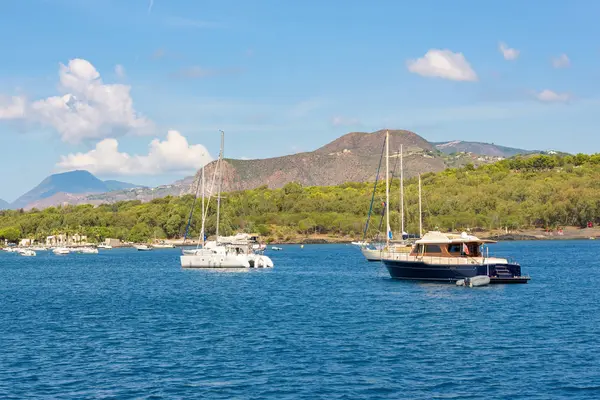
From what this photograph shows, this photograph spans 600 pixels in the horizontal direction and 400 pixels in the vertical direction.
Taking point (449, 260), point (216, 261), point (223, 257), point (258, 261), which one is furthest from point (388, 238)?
point (449, 260)

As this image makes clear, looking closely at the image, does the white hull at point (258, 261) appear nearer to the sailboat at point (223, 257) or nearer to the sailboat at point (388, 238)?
the sailboat at point (223, 257)

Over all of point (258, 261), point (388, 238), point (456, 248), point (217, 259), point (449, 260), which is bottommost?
point (258, 261)

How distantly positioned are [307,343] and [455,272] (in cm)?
3424

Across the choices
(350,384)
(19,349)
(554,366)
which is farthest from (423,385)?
(19,349)

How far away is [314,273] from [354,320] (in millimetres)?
53592

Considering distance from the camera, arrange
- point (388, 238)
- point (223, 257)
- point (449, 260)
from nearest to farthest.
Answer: point (449, 260) < point (223, 257) < point (388, 238)

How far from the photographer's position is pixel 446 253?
76.6 m

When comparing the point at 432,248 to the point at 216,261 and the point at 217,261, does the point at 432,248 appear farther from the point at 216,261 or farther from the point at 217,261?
the point at 216,261

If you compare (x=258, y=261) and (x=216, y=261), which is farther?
(x=258, y=261)

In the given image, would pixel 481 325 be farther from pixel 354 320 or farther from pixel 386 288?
pixel 386 288

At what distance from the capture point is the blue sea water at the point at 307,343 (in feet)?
111

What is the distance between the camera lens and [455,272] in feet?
247

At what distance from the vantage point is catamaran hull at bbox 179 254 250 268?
10619cm

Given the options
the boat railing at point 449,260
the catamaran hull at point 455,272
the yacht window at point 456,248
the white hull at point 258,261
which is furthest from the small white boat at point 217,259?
the yacht window at point 456,248
